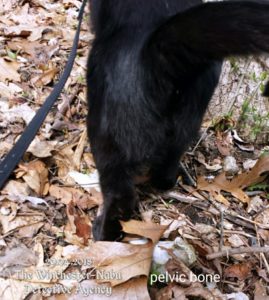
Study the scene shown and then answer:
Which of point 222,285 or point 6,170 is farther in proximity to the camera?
point 6,170

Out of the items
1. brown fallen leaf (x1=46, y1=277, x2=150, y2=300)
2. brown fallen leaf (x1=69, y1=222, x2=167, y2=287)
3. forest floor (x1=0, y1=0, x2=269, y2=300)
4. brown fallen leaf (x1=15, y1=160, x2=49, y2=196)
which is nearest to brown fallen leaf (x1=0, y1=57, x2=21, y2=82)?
forest floor (x1=0, y1=0, x2=269, y2=300)

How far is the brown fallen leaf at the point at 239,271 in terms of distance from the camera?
1.74 m

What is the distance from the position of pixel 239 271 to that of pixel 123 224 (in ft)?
1.56

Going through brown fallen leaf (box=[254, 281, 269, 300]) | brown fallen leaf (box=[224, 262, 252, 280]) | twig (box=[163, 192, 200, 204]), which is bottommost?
brown fallen leaf (box=[254, 281, 269, 300])

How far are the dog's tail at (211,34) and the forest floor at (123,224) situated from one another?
672 mm

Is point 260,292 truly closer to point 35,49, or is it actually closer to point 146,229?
point 146,229

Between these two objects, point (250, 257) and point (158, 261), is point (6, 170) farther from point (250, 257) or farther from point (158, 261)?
point (250, 257)

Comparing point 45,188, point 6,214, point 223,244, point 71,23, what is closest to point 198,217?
point 223,244

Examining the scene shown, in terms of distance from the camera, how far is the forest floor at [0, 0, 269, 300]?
1621 millimetres

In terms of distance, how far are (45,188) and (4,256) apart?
15.6 inches

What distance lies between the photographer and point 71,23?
3305 millimetres

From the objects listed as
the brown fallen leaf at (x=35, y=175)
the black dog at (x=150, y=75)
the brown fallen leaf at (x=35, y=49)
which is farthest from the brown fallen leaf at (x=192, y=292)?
the brown fallen leaf at (x=35, y=49)

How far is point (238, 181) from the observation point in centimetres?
219

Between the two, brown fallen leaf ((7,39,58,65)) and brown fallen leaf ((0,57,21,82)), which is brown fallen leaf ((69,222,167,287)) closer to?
brown fallen leaf ((0,57,21,82))
